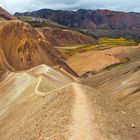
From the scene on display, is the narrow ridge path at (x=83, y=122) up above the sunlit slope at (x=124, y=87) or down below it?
above

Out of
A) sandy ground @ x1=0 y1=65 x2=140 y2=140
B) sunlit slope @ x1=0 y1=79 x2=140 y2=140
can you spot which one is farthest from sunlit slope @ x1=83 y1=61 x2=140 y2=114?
sunlit slope @ x1=0 y1=79 x2=140 y2=140

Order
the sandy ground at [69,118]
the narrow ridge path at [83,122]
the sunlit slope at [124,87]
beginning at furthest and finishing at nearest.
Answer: the sunlit slope at [124,87], the sandy ground at [69,118], the narrow ridge path at [83,122]

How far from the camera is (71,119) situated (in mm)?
23109

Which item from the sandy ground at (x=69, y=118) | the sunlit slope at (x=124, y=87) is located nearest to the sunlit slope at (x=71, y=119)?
the sandy ground at (x=69, y=118)

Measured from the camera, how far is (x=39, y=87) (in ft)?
117

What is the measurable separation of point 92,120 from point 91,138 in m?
2.19

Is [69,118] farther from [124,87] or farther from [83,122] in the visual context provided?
[124,87]

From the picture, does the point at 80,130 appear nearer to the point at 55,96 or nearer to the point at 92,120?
the point at 92,120

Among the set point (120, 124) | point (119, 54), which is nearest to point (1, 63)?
point (120, 124)

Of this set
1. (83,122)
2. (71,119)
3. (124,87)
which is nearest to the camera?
(83,122)

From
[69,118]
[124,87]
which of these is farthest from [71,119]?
[124,87]

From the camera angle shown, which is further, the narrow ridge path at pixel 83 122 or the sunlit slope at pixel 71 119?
the sunlit slope at pixel 71 119

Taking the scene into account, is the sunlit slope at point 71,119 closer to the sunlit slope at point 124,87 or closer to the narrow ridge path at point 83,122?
the narrow ridge path at point 83,122

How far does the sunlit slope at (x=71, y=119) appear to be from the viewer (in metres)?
22.1
